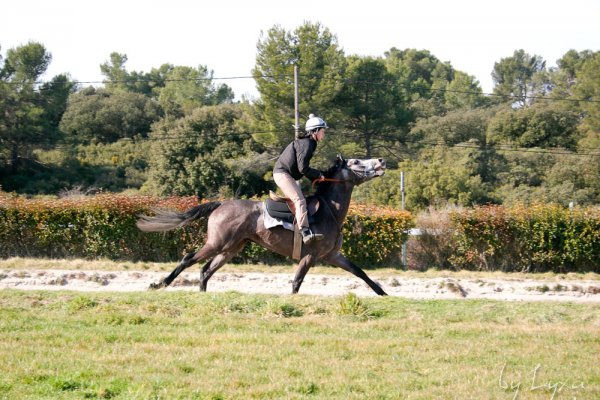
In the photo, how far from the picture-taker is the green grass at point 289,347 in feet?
22.4

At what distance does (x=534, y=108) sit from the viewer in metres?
60.5

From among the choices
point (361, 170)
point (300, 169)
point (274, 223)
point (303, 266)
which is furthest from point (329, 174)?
point (303, 266)

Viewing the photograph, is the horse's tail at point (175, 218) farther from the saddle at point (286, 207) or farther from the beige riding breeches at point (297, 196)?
the beige riding breeches at point (297, 196)

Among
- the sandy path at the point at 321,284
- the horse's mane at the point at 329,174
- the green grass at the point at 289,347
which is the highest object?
the horse's mane at the point at 329,174

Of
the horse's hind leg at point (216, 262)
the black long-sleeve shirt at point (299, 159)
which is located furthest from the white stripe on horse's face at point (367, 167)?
the horse's hind leg at point (216, 262)

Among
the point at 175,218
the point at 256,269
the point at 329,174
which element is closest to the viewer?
the point at 329,174

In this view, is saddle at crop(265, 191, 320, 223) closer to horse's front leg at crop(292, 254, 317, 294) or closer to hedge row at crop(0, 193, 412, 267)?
horse's front leg at crop(292, 254, 317, 294)

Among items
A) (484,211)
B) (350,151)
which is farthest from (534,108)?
(484,211)

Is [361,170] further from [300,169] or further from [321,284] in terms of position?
[321,284]

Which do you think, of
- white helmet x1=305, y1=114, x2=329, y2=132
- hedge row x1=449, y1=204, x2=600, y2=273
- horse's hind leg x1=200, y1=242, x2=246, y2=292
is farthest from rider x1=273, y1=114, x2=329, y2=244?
hedge row x1=449, y1=204, x2=600, y2=273

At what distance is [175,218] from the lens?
45.3ft

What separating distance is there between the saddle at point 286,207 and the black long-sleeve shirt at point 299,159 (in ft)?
1.39

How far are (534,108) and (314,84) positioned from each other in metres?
19.8

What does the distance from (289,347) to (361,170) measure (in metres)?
4.98
